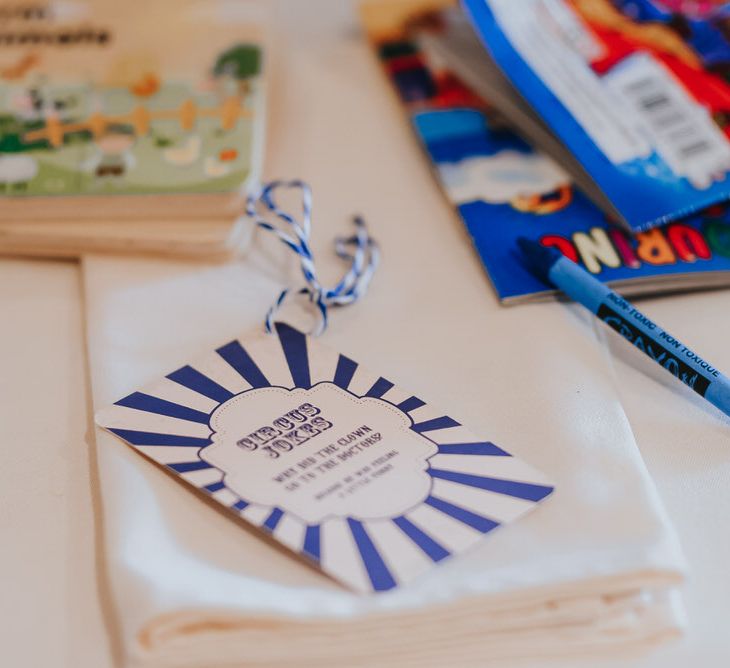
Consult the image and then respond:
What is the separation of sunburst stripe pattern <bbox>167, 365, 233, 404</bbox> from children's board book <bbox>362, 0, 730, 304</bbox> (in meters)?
0.19

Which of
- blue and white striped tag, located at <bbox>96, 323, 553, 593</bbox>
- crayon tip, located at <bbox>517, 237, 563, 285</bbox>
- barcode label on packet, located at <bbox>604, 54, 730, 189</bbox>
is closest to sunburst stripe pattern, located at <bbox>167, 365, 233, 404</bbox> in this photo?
blue and white striped tag, located at <bbox>96, 323, 553, 593</bbox>

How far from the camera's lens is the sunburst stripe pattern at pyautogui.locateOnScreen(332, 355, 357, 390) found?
52cm

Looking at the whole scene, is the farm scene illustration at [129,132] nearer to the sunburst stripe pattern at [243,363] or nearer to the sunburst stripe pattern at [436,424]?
the sunburst stripe pattern at [243,363]

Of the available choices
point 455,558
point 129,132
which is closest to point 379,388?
point 455,558

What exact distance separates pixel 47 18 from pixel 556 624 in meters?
0.68

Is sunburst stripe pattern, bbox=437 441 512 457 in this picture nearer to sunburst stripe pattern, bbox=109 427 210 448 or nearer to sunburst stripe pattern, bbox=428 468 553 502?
sunburst stripe pattern, bbox=428 468 553 502

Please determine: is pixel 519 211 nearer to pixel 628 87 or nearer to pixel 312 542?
pixel 628 87

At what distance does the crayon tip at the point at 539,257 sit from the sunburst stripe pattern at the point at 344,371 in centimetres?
14

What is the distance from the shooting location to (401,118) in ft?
2.64

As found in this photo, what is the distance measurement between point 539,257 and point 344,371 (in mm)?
155

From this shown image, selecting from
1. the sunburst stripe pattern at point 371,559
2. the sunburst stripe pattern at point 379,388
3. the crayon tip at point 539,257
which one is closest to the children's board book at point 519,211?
the crayon tip at point 539,257

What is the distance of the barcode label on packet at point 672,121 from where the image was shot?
0.67m

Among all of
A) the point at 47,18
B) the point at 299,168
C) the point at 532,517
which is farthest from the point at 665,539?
the point at 47,18

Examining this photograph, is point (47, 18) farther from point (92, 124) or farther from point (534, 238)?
point (534, 238)
